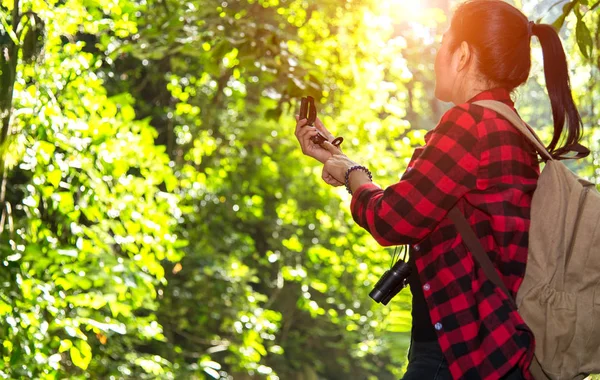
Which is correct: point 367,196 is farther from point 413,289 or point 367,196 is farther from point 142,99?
point 142,99

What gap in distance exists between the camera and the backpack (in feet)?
6.48

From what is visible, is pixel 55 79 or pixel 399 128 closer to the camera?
pixel 55 79

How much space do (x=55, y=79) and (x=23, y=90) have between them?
498 mm

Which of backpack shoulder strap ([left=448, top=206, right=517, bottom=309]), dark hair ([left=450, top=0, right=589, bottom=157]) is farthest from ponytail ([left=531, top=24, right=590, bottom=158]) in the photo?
backpack shoulder strap ([left=448, top=206, right=517, bottom=309])

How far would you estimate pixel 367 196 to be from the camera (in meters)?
2.14

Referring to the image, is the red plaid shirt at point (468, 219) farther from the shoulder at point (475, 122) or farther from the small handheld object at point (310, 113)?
the small handheld object at point (310, 113)

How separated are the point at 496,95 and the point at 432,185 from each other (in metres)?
0.32

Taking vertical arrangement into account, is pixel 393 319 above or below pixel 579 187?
below

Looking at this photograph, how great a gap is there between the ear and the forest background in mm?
395

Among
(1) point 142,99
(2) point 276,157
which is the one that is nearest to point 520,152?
(1) point 142,99

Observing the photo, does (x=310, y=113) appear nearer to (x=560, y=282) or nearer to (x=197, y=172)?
(x=560, y=282)

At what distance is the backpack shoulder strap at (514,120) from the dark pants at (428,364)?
49 cm

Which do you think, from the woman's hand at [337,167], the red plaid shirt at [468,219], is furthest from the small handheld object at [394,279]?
the woman's hand at [337,167]

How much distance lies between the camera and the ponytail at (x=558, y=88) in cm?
224
